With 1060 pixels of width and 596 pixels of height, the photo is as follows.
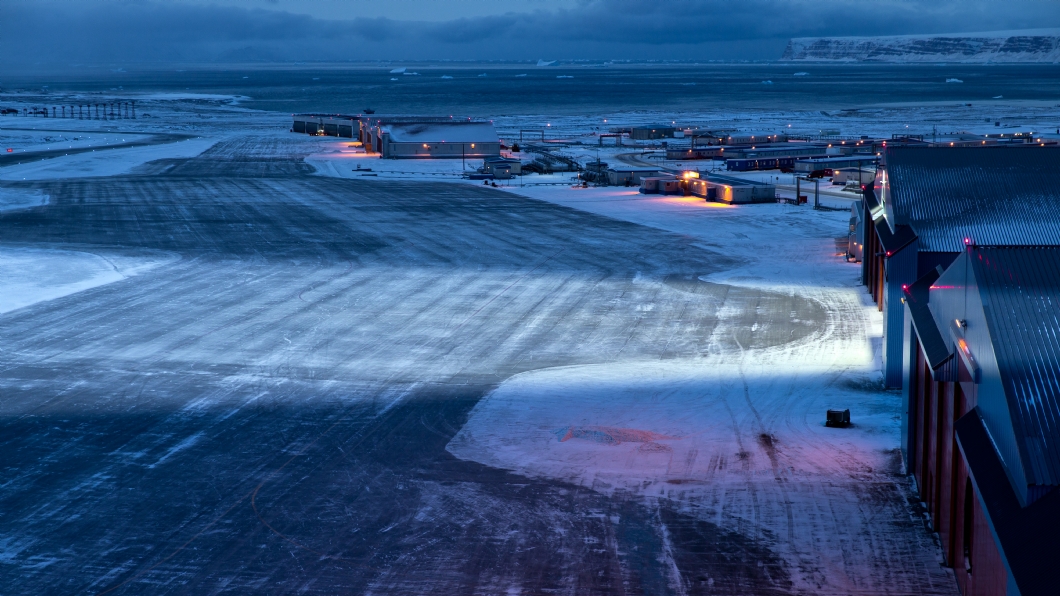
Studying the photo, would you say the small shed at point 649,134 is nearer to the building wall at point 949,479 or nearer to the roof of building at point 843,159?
the roof of building at point 843,159

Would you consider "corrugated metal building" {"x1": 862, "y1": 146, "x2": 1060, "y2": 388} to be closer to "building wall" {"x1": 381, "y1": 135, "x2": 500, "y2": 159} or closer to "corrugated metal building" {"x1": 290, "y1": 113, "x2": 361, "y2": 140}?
"building wall" {"x1": 381, "y1": 135, "x2": 500, "y2": 159}

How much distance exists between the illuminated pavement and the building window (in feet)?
2.05

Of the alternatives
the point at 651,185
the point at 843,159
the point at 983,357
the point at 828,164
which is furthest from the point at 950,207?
the point at 843,159

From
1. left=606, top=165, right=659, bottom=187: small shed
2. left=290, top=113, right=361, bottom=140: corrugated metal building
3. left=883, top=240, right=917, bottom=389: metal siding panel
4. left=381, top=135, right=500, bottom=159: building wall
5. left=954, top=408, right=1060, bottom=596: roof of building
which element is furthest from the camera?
left=290, top=113, right=361, bottom=140: corrugated metal building

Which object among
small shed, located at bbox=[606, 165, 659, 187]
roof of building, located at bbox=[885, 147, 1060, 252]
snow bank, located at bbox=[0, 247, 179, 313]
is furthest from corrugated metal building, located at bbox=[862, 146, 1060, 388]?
small shed, located at bbox=[606, 165, 659, 187]

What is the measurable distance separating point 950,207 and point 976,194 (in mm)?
809

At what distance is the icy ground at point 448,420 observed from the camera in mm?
13984

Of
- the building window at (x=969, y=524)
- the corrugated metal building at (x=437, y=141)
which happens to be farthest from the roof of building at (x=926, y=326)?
the corrugated metal building at (x=437, y=141)

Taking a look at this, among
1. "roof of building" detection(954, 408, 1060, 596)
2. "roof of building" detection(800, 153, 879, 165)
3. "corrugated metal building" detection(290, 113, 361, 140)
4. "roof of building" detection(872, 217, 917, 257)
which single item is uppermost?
"corrugated metal building" detection(290, 113, 361, 140)

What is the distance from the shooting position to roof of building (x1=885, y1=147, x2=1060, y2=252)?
22.7m

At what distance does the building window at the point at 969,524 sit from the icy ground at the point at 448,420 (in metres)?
0.69

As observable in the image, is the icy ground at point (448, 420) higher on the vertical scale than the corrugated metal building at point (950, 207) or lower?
lower

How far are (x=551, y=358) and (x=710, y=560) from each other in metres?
11.0

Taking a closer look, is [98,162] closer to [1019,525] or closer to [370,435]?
[370,435]
